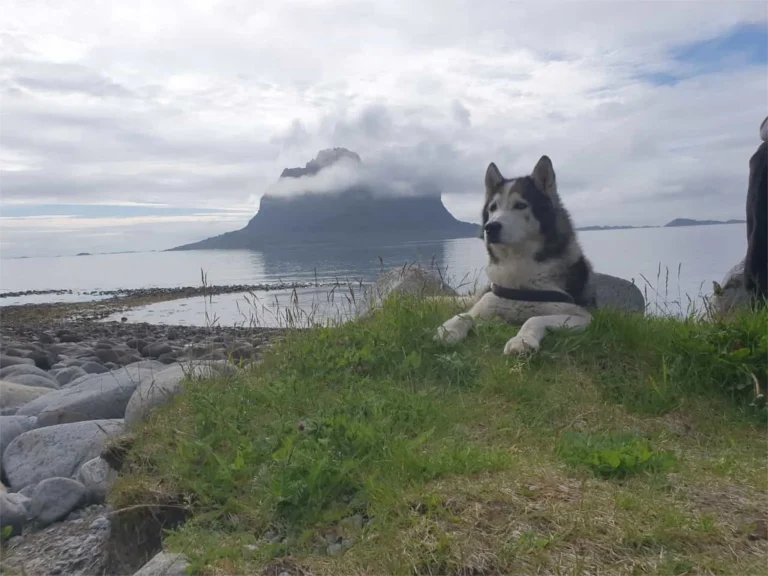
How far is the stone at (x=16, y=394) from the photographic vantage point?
909 centimetres

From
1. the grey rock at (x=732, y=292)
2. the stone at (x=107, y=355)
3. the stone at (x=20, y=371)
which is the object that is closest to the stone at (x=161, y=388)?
the grey rock at (x=732, y=292)

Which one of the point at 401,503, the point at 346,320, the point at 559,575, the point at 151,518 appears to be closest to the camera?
the point at 559,575

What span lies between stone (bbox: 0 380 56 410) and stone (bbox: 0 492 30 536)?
472 centimetres

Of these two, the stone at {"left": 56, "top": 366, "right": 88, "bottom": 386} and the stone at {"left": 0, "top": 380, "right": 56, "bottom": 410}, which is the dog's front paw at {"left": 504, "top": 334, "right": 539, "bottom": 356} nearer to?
the stone at {"left": 0, "top": 380, "right": 56, "bottom": 410}

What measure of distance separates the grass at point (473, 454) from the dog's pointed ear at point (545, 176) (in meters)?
1.39

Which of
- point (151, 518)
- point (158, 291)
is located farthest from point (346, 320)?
point (158, 291)

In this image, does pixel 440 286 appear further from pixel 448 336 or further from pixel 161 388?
pixel 161 388

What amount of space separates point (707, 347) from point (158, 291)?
4334 cm

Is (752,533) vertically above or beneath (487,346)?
beneath

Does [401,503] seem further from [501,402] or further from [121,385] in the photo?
[121,385]

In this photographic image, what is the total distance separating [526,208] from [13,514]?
16.5 feet

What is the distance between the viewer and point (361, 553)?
119 inches

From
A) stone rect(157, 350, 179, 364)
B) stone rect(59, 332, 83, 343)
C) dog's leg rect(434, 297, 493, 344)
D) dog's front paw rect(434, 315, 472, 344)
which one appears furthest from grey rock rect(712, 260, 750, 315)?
stone rect(59, 332, 83, 343)

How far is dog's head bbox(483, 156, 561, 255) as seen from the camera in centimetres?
597
